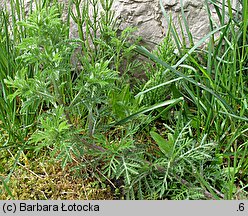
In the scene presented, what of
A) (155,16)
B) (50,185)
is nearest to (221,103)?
(155,16)

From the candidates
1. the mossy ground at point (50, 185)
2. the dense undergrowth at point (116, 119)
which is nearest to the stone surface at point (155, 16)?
the dense undergrowth at point (116, 119)

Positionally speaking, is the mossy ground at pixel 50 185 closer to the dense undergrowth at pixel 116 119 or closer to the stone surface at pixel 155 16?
the dense undergrowth at pixel 116 119

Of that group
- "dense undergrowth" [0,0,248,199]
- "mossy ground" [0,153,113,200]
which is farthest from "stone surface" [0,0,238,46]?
"mossy ground" [0,153,113,200]

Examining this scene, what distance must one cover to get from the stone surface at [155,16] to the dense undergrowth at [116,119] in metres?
0.05

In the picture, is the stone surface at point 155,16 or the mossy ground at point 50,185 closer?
the mossy ground at point 50,185

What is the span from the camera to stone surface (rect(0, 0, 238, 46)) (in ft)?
7.09

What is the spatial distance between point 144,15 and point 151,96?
43cm

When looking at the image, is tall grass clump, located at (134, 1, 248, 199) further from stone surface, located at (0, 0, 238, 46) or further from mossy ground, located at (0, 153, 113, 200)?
mossy ground, located at (0, 153, 113, 200)

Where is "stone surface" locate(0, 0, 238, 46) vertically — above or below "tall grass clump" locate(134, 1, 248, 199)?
above

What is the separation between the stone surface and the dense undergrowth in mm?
49

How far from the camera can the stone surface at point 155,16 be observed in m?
2.16

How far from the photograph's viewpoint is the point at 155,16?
2180 mm

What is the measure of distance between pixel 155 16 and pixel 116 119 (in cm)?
63

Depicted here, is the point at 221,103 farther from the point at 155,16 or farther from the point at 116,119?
the point at 155,16
